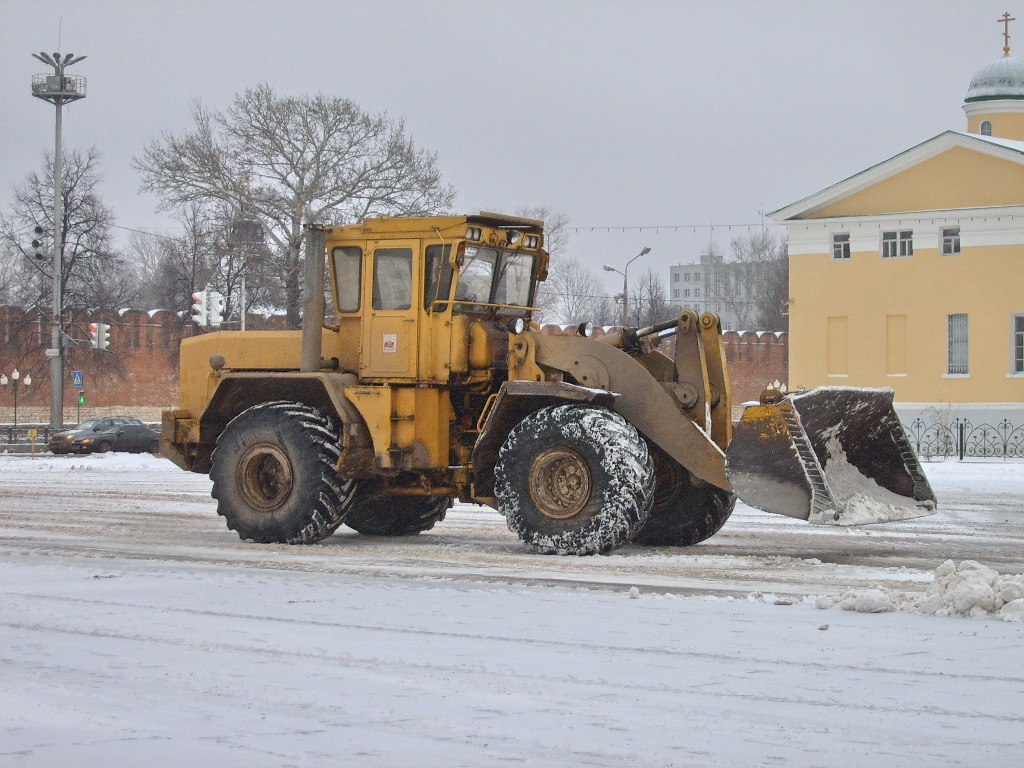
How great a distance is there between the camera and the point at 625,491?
36.1 feet

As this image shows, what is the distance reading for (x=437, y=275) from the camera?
12.5 metres


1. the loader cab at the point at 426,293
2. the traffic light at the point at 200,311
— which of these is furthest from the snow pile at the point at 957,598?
the traffic light at the point at 200,311

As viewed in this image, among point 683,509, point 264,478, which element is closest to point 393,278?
point 264,478

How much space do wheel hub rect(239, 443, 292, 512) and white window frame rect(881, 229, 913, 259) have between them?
29.7m

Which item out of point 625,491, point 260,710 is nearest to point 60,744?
point 260,710

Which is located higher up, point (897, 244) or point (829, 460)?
point (897, 244)

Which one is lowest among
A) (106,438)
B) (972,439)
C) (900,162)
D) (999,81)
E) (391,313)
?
(106,438)

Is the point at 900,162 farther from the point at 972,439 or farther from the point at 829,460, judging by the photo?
the point at 829,460

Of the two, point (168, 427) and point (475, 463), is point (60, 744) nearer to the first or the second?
point (475, 463)

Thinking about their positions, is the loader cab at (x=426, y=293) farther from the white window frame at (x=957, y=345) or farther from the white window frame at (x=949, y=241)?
the white window frame at (x=957, y=345)

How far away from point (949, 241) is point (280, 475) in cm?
2996

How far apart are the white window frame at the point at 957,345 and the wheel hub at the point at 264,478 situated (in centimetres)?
2948

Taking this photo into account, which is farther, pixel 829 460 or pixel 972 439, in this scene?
pixel 972 439

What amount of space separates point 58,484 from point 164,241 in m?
40.8
